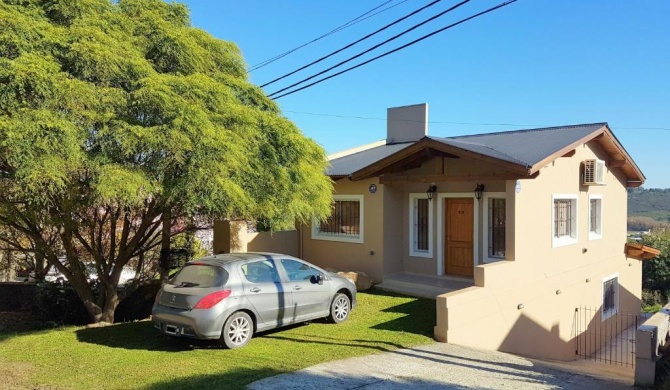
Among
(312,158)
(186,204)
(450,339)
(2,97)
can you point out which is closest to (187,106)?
(186,204)

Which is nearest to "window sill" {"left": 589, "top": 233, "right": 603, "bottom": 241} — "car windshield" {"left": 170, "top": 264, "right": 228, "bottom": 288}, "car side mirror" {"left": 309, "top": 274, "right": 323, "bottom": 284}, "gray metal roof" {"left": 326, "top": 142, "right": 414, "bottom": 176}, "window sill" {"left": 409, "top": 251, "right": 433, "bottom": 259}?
"window sill" {"left": 409, "top": 251, "right": 433, "bottom": 259}

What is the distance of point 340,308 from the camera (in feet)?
32.1

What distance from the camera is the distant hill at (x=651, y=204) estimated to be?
63.5 meters

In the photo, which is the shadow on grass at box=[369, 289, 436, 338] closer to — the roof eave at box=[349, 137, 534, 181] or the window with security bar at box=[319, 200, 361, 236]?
the window with security bar at box=[319, 200, 361, 236]

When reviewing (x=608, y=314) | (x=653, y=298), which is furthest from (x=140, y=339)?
(x=653, y=298)

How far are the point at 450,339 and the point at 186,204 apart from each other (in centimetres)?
520

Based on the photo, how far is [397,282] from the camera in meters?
13.1

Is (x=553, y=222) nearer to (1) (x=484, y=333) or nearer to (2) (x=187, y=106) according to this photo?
(1) (x=484, y=333)

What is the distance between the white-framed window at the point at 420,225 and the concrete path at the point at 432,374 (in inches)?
212

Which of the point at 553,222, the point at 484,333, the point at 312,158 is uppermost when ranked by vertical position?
the point at 312,158

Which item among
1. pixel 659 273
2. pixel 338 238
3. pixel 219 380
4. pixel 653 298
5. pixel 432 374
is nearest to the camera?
pixel 219 380

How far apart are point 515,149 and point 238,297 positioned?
8.16 meters

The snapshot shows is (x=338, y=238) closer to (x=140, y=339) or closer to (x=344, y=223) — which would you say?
(x=344, y=223)

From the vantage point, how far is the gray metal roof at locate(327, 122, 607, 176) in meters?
11.4
